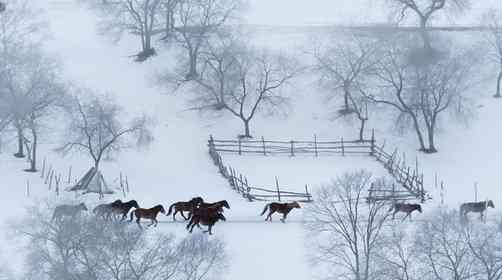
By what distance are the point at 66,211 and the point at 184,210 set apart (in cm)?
653

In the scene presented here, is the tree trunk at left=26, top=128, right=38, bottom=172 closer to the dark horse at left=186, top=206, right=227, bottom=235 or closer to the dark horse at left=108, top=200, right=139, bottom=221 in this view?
the dark horse at left=108, top=200, right=139, bottom=221

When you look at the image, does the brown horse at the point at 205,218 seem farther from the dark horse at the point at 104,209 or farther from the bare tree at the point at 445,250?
the bare tree at the point at 445,250

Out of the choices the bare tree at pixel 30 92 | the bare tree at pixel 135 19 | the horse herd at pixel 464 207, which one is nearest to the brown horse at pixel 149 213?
the bare tree at pixel 30 92

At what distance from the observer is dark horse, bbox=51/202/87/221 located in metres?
44.4

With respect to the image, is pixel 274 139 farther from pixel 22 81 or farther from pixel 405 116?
pixel 22 81

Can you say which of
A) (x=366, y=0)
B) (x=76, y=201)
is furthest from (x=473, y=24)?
(x=76, y=201)

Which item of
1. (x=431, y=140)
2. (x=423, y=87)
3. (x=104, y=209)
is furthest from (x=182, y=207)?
(x=423, y=87)

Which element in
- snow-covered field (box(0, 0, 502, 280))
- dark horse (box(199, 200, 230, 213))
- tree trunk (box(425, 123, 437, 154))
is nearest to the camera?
snow-covered field (box(0, 0, 502, 280))

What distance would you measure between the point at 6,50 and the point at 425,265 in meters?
30.8

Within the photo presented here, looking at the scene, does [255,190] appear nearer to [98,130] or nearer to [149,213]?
[149,213]

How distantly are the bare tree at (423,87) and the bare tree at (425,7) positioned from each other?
2670 millimetres

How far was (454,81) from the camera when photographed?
64062 mm

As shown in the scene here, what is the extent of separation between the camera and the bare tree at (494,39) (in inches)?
2650

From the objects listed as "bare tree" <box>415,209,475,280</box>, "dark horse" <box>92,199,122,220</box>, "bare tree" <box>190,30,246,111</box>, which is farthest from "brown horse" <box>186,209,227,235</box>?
"bare tree" <box>190,30,246,111</box>
